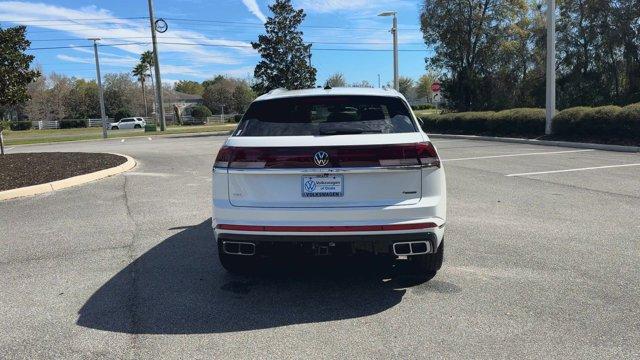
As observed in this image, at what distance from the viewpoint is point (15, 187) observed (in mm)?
9625

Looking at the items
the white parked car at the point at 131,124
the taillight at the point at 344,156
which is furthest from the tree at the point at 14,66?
the white parked car at the point at 131,124

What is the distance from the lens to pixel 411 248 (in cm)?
411

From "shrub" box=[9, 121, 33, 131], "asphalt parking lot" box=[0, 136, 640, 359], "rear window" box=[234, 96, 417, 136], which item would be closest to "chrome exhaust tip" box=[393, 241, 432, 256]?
"asphalt parking lot" box=[0, 136, 640, 359]

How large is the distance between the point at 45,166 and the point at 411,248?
420 inches

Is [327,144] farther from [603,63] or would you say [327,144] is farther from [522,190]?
[603,63]

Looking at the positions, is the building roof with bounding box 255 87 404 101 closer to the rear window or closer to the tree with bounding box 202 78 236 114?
the rear window

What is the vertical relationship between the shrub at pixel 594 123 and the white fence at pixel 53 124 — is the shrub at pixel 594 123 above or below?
below

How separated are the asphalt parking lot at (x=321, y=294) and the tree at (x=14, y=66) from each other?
18.7 feet

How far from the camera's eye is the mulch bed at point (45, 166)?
10372mm

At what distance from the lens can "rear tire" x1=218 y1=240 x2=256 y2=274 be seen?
15.5 feet

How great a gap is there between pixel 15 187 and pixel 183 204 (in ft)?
11.5

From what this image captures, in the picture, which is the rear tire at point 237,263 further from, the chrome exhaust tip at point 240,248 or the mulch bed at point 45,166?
the mulch bed at point 45,166

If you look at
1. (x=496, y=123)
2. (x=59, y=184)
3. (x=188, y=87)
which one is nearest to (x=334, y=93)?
(x=59, y=184)

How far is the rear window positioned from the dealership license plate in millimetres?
461
